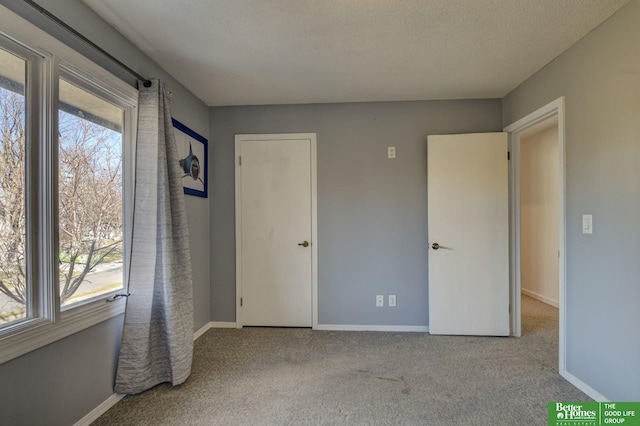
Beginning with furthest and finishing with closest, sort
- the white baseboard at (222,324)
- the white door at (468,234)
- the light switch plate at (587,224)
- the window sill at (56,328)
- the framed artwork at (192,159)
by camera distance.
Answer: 1. the white baseboard at (222,324)
2. the white door at (468,234)
3. the framed artwork at (192,159)
4. the light switch plate at (587,224)
5. the window sill at (56,328)

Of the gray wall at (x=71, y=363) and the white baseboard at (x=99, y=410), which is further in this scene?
the white baseboard at (x=99, y=410)

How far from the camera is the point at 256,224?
3.12 metres

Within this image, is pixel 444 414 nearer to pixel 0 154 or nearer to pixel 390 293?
pixel 390 293

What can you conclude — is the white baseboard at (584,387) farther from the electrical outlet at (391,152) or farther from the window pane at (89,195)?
the window pane at (89,195)

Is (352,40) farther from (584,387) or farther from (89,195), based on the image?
(584,387)

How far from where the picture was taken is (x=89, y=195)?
1752 mm

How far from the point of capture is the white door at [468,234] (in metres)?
2.81

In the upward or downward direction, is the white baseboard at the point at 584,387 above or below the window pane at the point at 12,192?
below

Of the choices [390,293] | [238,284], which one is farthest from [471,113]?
[238,284]

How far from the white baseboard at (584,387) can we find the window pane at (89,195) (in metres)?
3.09

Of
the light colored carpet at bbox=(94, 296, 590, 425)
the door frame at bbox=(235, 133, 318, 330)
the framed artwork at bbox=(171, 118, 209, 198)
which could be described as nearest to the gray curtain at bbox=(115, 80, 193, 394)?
the light colored carpet at bbox=(94, 296, 590, 425)

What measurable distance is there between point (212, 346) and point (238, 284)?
644 mm

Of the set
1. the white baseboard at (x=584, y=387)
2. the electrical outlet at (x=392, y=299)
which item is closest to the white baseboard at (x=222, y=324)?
the electrical outlet at (x=392, y=299)

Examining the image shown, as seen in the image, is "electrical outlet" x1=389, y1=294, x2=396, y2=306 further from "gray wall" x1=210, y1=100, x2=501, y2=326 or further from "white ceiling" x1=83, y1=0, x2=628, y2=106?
"white ceiling" x1=83, y1=0, x2=628, y2=106
